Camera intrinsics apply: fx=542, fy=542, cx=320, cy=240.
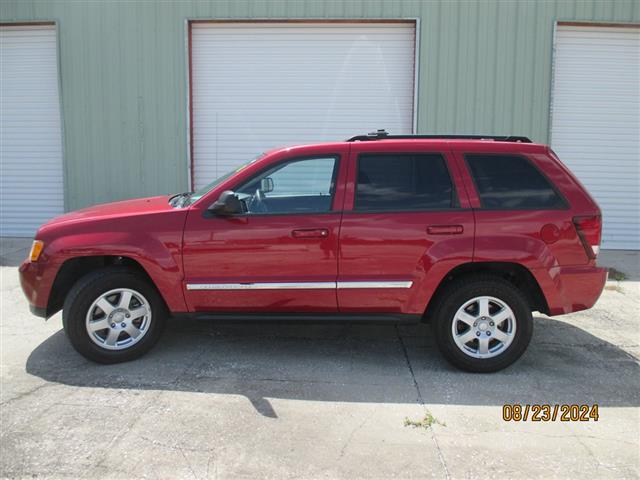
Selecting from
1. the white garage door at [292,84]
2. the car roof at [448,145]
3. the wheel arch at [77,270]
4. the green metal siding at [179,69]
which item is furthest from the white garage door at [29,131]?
the car roof at [448,145]

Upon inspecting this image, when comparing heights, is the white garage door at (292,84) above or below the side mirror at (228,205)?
above

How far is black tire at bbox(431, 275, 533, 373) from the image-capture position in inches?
166

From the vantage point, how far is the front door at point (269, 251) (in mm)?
4230

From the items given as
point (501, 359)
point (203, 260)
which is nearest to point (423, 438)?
point (501, 359)

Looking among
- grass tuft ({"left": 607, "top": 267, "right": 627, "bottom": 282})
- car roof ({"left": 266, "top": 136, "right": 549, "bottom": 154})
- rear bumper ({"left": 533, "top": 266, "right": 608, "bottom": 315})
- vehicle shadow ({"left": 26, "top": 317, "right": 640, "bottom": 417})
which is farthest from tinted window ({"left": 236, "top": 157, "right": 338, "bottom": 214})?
grass tuft ({"left": 607, "top": 267, "right": 627, "bottom": 282})

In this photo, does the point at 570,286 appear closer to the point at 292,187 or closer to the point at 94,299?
the point at 292,187

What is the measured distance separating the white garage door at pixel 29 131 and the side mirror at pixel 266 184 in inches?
286

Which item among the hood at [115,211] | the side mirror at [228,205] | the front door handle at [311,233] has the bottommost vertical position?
the front door handle at [311,233]

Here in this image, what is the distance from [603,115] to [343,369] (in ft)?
25.4

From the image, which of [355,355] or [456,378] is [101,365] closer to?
[355,355]

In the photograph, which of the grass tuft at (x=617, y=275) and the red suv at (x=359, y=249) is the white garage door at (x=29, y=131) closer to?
the red suv at (x=359, y=249)

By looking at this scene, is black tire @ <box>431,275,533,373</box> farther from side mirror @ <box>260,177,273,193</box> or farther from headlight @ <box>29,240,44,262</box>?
headlight @ <box>29,240,44,262</box>

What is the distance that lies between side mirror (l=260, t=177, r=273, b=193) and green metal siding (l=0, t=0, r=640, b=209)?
5.58 meters

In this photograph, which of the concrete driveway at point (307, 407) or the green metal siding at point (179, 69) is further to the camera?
the green metal siding at point (179, 69)
